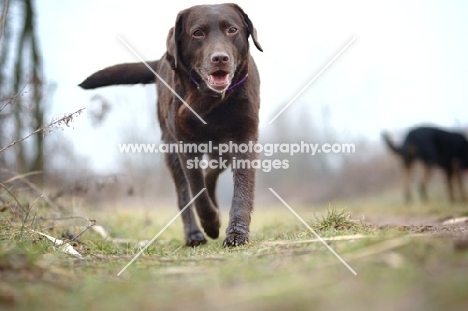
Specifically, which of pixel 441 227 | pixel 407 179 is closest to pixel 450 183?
pixel 407 179

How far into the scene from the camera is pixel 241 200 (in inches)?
173

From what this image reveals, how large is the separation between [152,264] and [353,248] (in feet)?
3.36

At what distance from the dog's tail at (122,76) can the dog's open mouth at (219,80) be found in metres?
1.67

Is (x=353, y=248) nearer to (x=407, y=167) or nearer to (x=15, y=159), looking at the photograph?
(x=15, y=159)

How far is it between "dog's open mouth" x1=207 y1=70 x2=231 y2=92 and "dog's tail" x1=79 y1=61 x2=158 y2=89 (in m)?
1.67

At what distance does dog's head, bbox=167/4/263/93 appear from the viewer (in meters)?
4.29

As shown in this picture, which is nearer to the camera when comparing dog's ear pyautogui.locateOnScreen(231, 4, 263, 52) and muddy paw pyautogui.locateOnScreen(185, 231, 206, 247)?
dog's ear pyautogui.locateOnScreen(231, 4, 263, 52)

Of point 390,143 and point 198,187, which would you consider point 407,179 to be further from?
point 198,187

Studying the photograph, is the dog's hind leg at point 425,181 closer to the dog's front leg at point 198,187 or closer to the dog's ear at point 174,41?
the dog's front leg at point 198,187

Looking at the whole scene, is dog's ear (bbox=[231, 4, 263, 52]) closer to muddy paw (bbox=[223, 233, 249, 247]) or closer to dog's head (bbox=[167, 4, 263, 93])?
dog's head (bbox=[167, 4, 263, 93])

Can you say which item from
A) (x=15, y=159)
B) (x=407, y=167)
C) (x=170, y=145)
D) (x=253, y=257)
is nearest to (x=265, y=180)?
(x=407, y=167)

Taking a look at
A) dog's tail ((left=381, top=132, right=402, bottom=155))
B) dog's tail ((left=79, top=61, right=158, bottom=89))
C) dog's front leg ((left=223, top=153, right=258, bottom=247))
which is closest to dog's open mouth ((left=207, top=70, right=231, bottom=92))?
dog's front leg ((left=223, top=153, right=258, bottom=247))

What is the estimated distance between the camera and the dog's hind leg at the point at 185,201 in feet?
17.1

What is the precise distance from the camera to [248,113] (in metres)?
4.52
